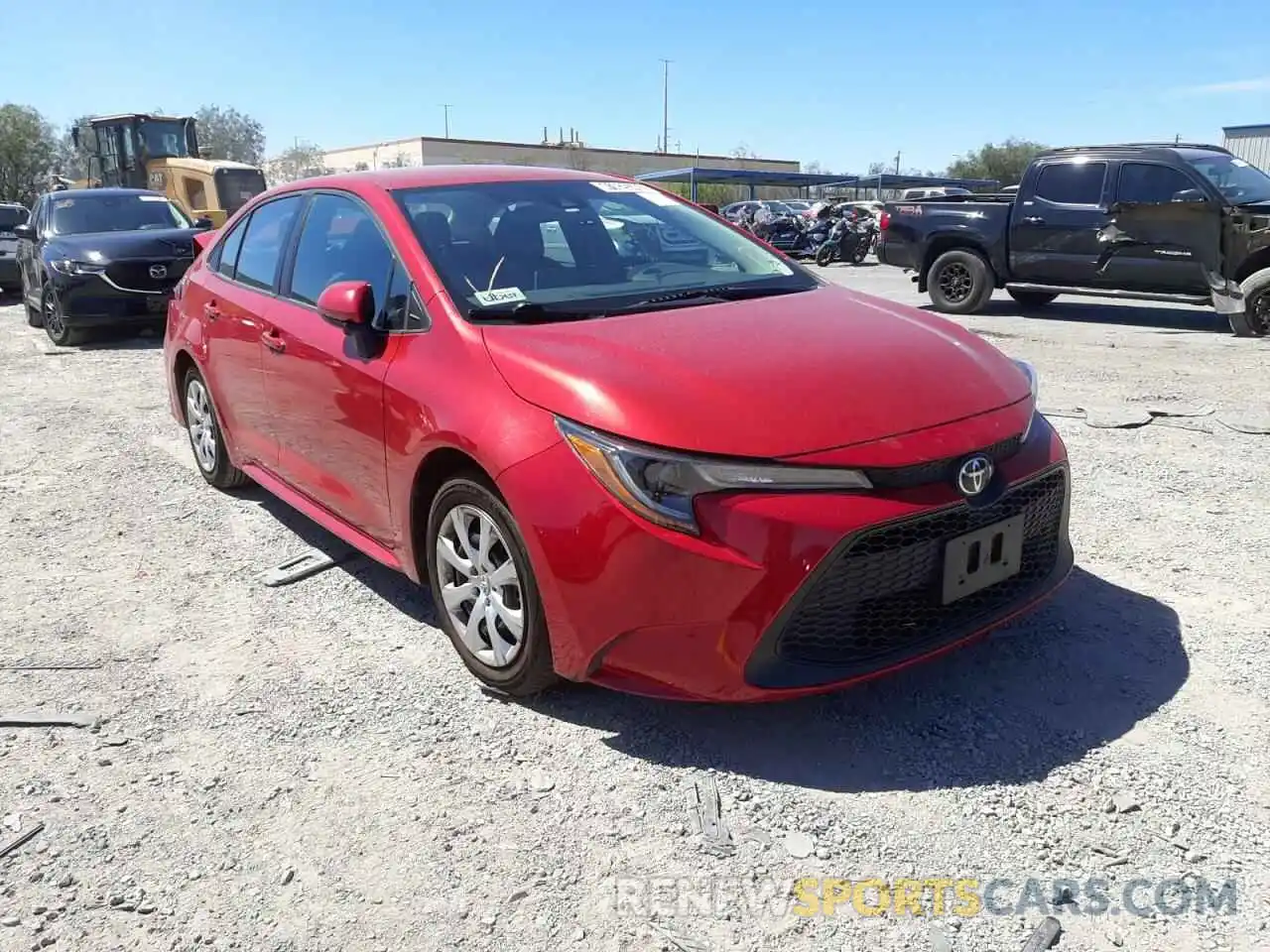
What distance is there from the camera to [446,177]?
Answer: 3.96 meters

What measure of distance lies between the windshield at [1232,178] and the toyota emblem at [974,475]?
9.16 m

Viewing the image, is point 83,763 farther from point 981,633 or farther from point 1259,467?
point 1259,467

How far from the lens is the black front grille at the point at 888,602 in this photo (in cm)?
260

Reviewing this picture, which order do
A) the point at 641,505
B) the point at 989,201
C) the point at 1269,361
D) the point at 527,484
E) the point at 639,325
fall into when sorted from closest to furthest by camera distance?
1. the point at 641,505
2. the point at 527,484
3. the point at 639,325
4. the point at 1269,361
5. the point at 989,201

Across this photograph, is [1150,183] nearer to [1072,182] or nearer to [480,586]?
[1072,182]

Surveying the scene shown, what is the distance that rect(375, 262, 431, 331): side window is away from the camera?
331 centimetres

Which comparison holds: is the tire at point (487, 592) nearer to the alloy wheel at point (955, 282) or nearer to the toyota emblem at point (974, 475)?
the toyota emblem at point (974, 475)

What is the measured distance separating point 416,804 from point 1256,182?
36.6 feet

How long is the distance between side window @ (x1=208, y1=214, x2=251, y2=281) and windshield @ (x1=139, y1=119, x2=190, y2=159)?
1765 cm

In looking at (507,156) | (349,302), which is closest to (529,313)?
(349,302)

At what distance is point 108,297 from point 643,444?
970 cm

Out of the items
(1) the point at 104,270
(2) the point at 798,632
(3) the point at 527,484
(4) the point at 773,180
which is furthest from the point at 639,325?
(4) the point at 773,180

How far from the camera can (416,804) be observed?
267 centimetres

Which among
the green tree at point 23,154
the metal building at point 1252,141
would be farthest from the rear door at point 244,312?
the green tree at point 23,154
